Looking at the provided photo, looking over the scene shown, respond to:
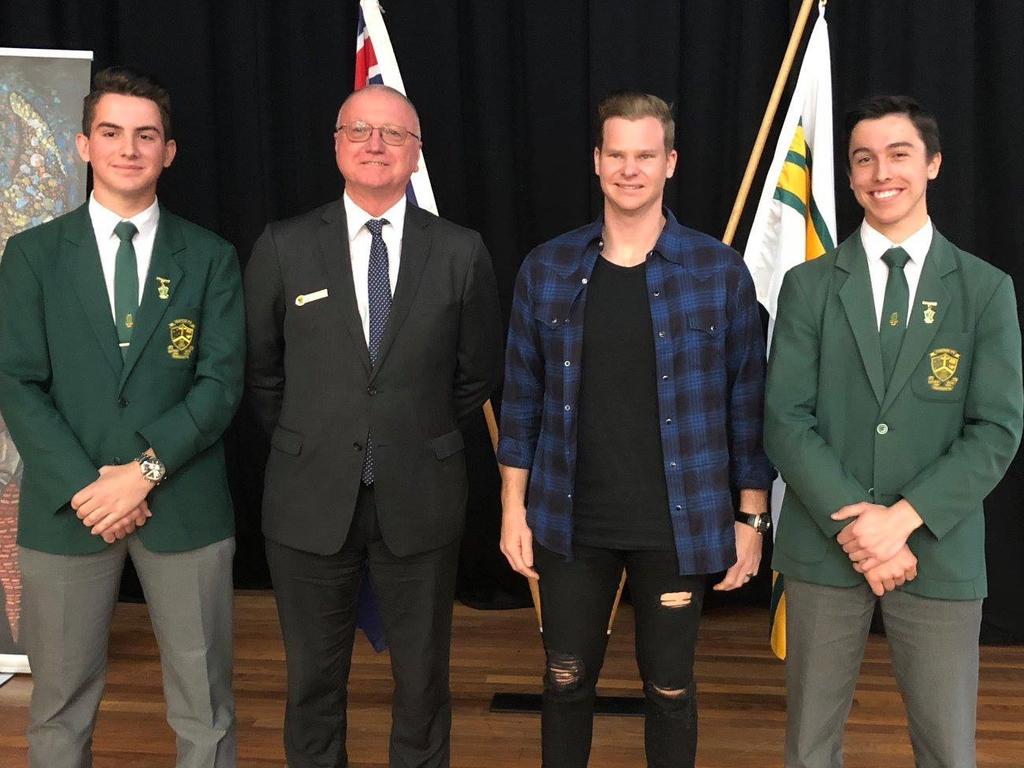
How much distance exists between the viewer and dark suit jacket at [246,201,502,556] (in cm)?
215

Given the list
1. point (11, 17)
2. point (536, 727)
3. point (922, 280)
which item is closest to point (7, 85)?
point (11, 17)

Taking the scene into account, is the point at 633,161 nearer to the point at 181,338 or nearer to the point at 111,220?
the point at 181,338

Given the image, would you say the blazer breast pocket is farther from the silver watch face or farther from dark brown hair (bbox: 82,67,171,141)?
dark brown hair (bbox: 82,67,171,141)

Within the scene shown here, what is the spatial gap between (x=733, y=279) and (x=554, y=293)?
1.17ft

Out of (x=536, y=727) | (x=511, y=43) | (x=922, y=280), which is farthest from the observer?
(x=511, y=43)

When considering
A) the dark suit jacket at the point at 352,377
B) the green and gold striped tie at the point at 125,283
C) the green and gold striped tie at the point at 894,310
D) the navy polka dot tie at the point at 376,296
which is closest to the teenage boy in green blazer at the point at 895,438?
the green and gold striped tie at the point at 894,310

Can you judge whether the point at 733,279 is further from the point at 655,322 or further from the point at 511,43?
the point at 511,43

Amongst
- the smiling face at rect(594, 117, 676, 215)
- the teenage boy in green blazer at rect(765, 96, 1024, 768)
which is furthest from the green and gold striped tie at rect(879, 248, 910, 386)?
the smiling face at rect(594, 117, 676, 215)

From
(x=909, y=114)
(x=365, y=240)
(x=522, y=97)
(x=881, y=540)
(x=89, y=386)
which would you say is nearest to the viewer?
(x=881, y=540)

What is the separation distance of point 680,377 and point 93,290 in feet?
3.96

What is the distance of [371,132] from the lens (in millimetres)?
2162

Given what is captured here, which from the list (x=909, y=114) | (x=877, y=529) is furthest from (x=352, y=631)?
(x=909, y=114)

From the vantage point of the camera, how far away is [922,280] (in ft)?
6.55

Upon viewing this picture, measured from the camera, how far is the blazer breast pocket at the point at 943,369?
6.45 feet
